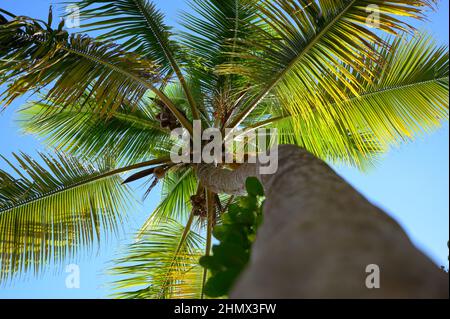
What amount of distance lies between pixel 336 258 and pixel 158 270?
468cm

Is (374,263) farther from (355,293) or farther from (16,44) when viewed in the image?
(16,44)

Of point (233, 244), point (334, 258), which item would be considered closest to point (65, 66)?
point (233, 244)

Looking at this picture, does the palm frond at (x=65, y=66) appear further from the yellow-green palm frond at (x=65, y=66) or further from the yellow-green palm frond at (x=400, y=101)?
the yellow-green palm frond at (x=400, y=101)

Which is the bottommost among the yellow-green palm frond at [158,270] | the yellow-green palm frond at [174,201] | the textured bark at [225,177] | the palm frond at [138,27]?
the yellow-green palm frond at [158,270]

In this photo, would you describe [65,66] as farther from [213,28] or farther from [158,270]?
[158,270]

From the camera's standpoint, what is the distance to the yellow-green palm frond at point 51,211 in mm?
4512

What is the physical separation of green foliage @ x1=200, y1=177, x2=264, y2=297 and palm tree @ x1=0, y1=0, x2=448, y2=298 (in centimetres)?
87

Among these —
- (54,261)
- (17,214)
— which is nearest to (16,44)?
(17,214)

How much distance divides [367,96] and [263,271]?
404 cm


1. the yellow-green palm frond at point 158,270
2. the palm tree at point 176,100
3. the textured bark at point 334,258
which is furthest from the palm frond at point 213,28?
the textured bark at point 334,258

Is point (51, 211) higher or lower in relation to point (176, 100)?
lower

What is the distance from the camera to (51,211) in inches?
188
